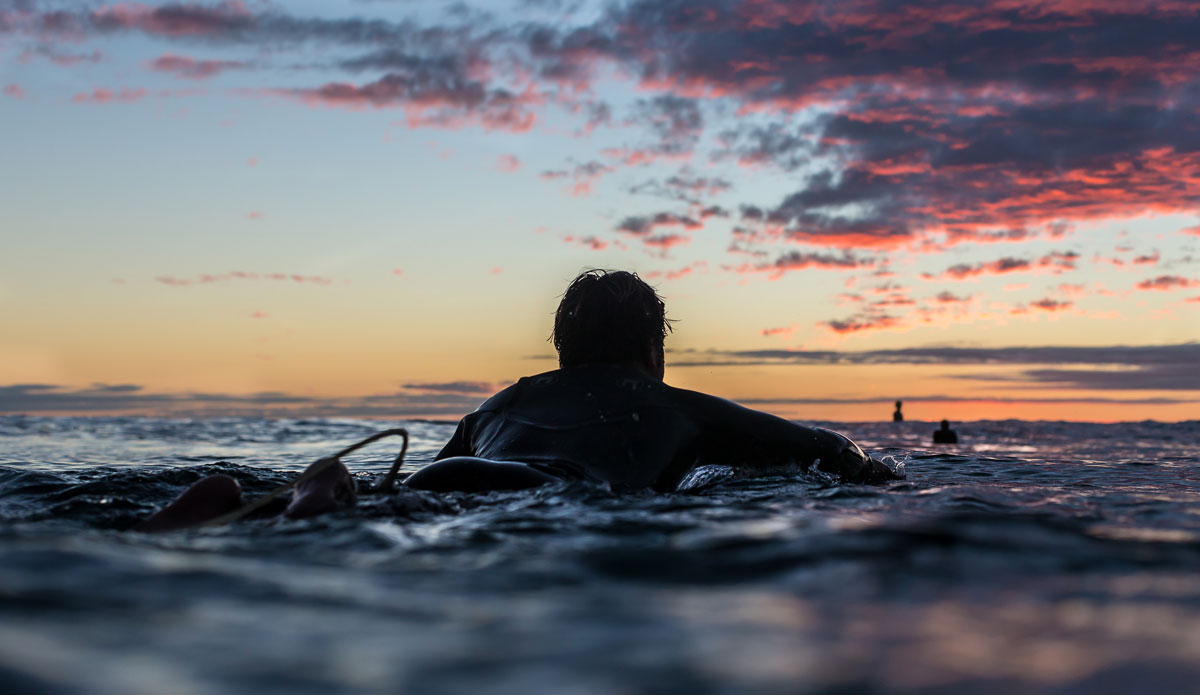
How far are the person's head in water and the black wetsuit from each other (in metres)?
0.23

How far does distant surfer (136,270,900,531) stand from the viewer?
184 inches

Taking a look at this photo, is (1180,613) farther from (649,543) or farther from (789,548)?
(649,543)

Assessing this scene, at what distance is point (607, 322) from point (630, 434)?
3.08 ft

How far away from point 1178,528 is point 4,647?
424 centimetres

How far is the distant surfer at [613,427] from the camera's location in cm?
467

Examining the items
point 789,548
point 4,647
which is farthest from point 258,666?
point 789,548

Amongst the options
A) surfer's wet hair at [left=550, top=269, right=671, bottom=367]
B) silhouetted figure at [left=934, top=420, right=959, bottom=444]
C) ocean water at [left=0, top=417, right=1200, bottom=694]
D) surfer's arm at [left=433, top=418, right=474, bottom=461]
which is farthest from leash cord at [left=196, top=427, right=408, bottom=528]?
silhouetted figure at [left=934, top=420, right=959, bottom=444]

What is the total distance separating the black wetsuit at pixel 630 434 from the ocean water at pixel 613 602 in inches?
23.8

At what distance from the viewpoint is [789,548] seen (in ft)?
9.46

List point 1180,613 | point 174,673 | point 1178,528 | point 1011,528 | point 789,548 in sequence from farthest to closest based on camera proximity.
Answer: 1. point 1178,528
2. point 1011,528
3. point 789,548
4. point 1180,613
5. point 174,673

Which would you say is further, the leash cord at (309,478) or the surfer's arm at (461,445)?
the surfer's arm at (461,445)

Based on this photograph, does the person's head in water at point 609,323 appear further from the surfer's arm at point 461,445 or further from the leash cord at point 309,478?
the leash cord at point 309,478

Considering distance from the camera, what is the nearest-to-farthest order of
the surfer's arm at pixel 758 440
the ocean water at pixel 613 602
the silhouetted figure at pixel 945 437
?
the ocean water at pixel 613 602
the surfer's arm at pixel 758 440
the silhouetted figure at pixel 945 437

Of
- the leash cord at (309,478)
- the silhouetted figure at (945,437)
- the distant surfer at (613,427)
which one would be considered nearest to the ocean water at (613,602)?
the leash cord at (309,478)
